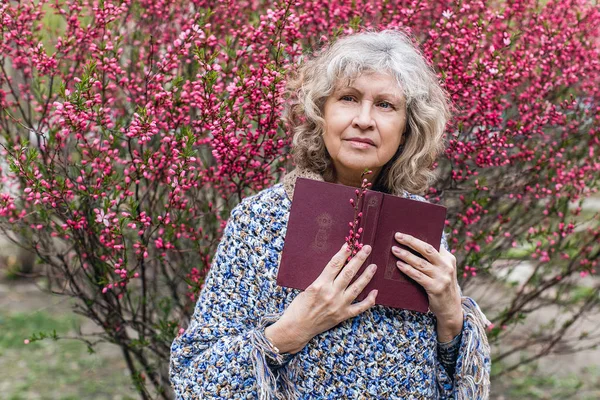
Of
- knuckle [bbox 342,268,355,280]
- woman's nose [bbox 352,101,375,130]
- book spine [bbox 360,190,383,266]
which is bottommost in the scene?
knuckle [bbox 342,268,355,280]

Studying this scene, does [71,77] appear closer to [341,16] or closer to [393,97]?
[341,16]

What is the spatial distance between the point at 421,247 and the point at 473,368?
479 mm

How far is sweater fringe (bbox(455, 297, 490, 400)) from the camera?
200 centimetres

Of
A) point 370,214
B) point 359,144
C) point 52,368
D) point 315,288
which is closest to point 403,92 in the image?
point 359,144

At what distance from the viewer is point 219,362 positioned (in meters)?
1.81

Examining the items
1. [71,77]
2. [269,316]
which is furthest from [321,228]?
[71,77]

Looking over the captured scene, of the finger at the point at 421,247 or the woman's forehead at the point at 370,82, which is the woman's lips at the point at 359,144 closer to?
the woman's forehead at the point at 370,82

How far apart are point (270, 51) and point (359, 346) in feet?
3.93

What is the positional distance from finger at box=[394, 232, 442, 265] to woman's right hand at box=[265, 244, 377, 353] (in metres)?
0.11

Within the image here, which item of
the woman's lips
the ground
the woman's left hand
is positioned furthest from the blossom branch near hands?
the ground

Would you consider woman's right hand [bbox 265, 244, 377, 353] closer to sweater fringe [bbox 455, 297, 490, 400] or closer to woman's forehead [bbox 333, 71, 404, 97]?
sweater fringe [bbox 455, 297, 490, 400]

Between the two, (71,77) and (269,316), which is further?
(71,77)

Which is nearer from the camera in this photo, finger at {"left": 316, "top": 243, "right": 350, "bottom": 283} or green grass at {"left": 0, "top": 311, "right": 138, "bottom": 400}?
finger at {"left": 316, "top": 243, "right": 350, "bottom": 283}

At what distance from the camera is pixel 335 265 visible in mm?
1731
